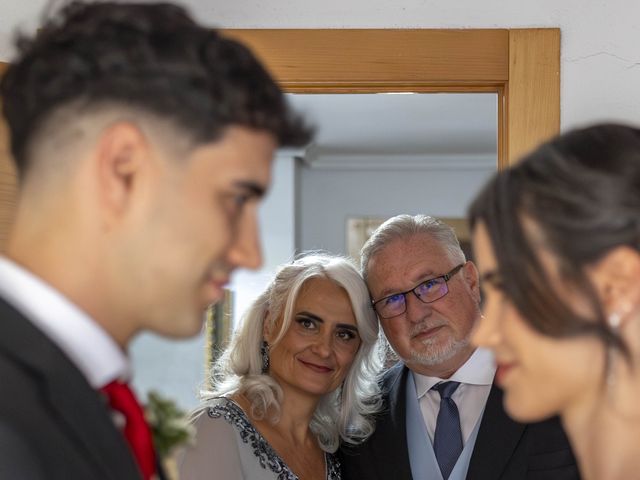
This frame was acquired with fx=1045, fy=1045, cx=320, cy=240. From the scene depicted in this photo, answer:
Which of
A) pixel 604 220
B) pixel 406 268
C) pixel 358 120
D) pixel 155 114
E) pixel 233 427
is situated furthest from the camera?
pixel 358 120

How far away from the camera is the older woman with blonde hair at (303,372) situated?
120 inches

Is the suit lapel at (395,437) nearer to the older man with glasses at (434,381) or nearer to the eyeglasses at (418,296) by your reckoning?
the older man with glasses at (434,381)

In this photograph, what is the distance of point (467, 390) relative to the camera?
10.3 feet

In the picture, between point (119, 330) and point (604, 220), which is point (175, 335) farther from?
point (604, 220)

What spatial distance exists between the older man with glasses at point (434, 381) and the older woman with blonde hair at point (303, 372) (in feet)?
0.21

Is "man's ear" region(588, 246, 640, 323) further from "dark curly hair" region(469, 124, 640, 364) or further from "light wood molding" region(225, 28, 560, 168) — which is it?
"light wood molding" region(225, 28, 560, 168)

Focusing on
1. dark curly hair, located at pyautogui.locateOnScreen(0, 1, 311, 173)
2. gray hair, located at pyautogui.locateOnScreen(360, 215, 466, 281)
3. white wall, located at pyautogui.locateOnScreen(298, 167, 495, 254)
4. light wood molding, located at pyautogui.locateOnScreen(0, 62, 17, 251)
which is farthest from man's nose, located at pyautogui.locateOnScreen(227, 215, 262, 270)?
white wall, located at pyautogui.locateOnScreen(298, 167, 495, 254)

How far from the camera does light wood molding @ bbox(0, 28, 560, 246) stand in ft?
9.89

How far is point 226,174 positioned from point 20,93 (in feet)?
0.83

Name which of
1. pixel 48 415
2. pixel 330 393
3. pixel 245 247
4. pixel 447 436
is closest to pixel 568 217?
pixel 245 247

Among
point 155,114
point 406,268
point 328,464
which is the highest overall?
point 155,114

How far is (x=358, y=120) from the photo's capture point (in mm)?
5816

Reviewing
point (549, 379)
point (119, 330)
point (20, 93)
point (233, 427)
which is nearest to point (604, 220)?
point (549, 379)

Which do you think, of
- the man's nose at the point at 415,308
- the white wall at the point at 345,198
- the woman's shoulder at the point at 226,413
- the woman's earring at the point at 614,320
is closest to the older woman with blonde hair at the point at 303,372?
the woman's shoulder at the point at 226,413
